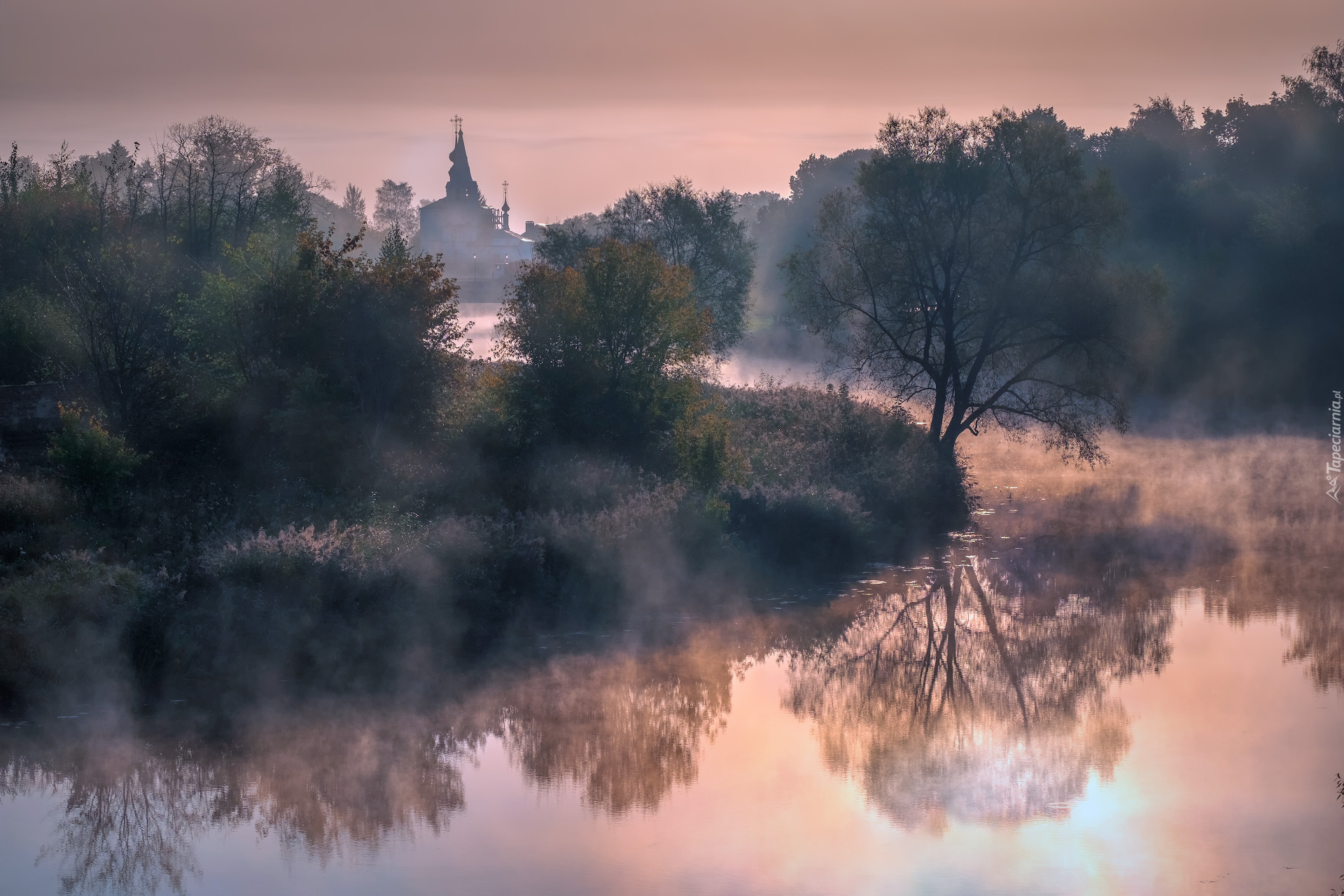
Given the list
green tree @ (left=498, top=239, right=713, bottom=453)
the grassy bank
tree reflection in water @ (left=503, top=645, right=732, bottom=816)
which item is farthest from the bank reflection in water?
green tree @ (left=498, top=239, right=713, bottom=453)

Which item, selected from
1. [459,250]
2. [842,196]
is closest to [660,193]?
[842,196]

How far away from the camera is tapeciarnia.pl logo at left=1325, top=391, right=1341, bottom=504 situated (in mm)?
35875

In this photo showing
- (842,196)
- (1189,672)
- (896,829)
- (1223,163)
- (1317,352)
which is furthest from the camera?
(1223,163)

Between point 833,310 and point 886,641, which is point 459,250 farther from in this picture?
point 886,641

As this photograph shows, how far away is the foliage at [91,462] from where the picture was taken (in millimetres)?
23250

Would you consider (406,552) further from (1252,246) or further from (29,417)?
(1252,246)

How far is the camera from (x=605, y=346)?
2848cm

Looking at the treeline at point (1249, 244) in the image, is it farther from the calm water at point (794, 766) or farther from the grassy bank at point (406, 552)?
the calm water at point (794, 766)

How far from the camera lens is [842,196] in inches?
1407

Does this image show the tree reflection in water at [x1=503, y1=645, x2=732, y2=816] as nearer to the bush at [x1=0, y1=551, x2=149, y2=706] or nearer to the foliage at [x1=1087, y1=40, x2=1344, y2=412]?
the bush at [x1=0, y1=551, x2=149, y2=706]

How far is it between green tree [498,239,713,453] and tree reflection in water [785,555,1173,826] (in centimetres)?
732

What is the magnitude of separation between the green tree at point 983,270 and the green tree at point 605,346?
831 centimetres

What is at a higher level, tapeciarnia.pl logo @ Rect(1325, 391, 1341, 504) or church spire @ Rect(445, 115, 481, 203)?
church spire @ Rect(445, 115, 481, 203)

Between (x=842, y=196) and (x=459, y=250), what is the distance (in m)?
125
